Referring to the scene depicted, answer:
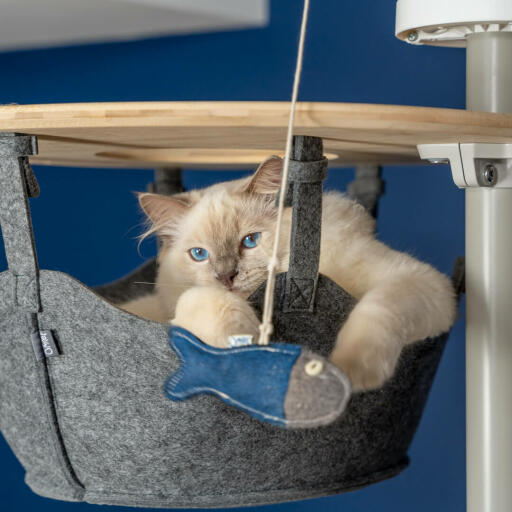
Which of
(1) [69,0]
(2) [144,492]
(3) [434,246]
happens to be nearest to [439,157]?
(2) [144,492]

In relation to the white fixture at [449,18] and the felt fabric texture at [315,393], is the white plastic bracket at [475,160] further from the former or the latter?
the felt fabric texture at [315,393]

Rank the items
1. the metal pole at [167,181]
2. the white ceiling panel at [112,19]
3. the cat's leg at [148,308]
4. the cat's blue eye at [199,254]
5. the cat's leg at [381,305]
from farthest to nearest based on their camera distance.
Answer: the white ceiling panel at [112,19] → the metal pole at [167,181] → the cat's leg at [148,308] → the cat's blue eye at [199,254] → the cat's leg at [381,305]

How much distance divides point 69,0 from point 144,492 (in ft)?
4.04

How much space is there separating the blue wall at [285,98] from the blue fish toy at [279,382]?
3.54 feet

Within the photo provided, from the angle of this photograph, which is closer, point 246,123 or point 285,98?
Result: point 246,123

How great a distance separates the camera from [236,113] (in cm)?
79

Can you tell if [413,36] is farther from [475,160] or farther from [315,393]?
[315,393]

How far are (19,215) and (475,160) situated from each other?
571 mm

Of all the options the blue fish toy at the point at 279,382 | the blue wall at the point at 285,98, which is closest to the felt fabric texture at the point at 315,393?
the blue fish toy at the point at 279,382

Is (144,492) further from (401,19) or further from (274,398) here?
(401,19)

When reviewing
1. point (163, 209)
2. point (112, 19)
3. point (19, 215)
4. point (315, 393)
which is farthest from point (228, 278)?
point (112, 19)

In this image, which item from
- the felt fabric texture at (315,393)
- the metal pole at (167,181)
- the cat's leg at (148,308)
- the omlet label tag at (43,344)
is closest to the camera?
the felt fabric texture at (315,393)

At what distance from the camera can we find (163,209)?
1.24 m

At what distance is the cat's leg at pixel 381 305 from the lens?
2.69 ft
